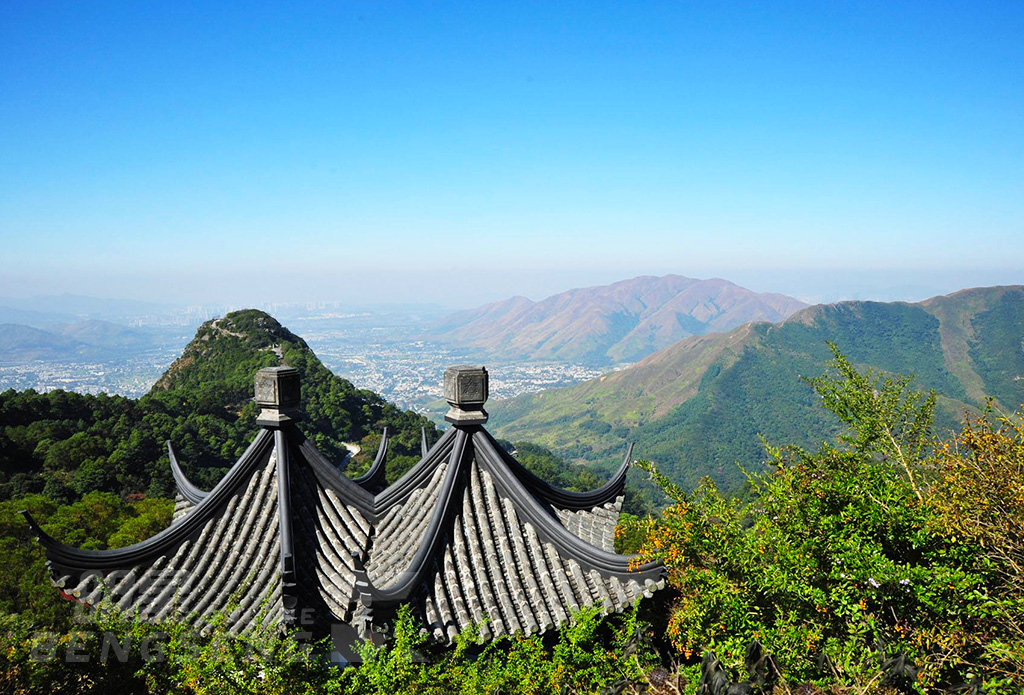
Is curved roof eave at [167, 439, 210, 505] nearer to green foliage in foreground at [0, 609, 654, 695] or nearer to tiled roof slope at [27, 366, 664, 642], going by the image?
tiled roof slope at [27, 366, 664, 642]

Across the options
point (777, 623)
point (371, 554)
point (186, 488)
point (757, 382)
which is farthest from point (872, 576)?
point (757, 382)

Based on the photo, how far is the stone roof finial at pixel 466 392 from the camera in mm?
5445

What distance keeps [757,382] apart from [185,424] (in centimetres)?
12676

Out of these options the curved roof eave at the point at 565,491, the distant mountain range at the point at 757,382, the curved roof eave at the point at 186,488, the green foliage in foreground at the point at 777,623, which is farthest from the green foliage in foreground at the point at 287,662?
the distant mountain range at the point at 757,382

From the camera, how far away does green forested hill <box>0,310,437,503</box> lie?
1442 inches

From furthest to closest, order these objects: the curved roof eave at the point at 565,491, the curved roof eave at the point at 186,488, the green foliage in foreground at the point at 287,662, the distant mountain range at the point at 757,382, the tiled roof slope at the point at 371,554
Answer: the distant mountain range at the point at 757,382 → the curved roof eave at the point at 186,488 → the curved roof eave at the point at 565,491 → the tiled roof slope at the point at 371,554 → the green foliage in foreground at the point at 287,662

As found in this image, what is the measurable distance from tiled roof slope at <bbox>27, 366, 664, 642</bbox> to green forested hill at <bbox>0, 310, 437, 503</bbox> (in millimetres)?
34035

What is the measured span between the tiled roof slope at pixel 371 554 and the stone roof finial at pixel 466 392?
0.10m

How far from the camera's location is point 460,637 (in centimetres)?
441

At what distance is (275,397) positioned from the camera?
5.53 metres

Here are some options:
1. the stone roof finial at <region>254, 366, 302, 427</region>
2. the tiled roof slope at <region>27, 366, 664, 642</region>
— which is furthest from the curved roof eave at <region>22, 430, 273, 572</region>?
the stone roof finial at <region>254, 366, 302, 427</region>

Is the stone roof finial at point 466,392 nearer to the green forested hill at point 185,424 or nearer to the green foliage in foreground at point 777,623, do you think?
Result: the green foliage in foreground at point 777,623

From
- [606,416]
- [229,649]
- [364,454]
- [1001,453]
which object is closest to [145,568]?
[229,649]

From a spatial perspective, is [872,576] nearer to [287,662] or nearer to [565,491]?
[565,491]
